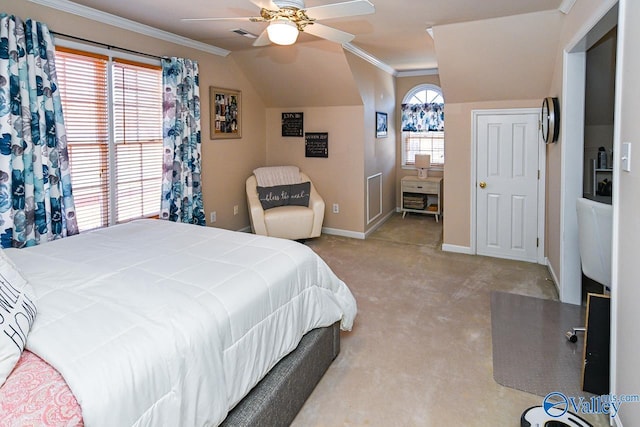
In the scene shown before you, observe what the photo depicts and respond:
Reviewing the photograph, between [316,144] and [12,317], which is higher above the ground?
[316,144]

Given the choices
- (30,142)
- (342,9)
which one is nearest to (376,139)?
(342,9)

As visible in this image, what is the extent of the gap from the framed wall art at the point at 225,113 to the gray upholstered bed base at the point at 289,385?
10.9 ft

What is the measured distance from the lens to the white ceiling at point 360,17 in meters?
3.27

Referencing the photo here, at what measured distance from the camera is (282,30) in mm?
2666

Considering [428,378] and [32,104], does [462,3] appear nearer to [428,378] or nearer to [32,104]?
[428,378]

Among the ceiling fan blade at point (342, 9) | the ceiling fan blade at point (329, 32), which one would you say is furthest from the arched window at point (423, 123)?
the ceiling fan blade at point (342, 9)

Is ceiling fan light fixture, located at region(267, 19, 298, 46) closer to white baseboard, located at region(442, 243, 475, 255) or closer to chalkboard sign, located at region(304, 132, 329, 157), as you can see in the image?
chalkboard sign, located at region(304, 132, 329, 157)

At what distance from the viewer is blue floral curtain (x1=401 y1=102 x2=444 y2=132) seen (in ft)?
22.5

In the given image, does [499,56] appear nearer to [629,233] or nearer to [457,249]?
[457,249]

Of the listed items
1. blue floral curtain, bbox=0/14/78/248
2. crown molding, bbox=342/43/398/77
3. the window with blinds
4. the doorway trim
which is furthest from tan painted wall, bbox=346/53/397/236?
blue floral curtain, bbox=0/14/78/248

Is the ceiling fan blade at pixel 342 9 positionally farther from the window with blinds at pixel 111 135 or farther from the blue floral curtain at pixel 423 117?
the blue floral curtain at pixel 423 117

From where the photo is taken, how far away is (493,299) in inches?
141

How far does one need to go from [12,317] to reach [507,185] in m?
4.54

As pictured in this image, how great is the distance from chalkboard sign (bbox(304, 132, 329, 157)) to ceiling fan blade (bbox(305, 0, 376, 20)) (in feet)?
10.0
